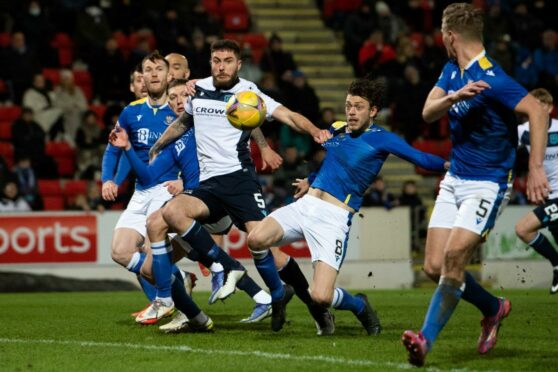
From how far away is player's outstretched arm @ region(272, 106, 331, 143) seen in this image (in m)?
8.63

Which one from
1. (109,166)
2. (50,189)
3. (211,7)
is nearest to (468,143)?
(109,166)

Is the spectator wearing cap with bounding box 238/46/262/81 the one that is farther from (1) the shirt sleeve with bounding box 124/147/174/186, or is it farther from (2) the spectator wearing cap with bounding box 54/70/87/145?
(1) the shirt sleeve with bounding box 124/147/174/186

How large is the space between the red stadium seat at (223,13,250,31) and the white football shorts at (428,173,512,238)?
52.6 ft

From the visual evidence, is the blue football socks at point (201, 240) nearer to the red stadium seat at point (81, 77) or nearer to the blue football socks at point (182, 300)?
the blue football socks at point (182, 300)

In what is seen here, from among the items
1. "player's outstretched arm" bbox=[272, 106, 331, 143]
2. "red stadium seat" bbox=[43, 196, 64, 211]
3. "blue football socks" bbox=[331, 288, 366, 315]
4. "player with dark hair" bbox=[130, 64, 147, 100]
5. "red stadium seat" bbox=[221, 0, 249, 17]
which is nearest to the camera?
"player's outstretched arm" bbox=[272, 106, 331, 143]

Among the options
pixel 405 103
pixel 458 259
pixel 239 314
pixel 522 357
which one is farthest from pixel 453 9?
pixel 405 103

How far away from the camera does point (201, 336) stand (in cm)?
909

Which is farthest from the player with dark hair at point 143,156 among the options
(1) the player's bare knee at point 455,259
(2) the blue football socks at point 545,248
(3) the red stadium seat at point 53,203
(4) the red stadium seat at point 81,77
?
(4) the red stadium seat at point 81,77

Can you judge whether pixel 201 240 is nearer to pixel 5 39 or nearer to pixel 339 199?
pixel 339 199

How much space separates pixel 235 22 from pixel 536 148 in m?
16.9

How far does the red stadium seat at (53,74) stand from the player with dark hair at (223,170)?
11.1 m

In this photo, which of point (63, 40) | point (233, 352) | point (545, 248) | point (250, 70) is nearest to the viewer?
point (233, 352)

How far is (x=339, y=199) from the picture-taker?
9.07 metres

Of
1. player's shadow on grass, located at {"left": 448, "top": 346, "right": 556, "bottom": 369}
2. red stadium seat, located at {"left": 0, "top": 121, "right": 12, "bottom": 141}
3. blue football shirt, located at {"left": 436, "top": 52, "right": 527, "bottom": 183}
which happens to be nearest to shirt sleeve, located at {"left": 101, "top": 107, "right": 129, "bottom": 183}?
blue football shirt, located at {"left": 436, "top": 52, "right": 527, "bottom": 183}
